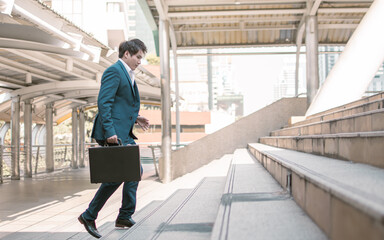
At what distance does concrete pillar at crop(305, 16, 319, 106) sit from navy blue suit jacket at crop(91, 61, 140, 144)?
9.75m

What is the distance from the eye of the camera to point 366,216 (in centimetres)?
126

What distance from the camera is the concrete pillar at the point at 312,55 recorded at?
12445 millimetres

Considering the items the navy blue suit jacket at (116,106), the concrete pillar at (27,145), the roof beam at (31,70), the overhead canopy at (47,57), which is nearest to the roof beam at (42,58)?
the overhead canopy at (47,57)

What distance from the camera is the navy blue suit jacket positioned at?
3.33 metres

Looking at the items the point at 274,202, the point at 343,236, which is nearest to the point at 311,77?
the point at 274,202

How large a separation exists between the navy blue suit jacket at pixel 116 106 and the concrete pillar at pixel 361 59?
4.41m

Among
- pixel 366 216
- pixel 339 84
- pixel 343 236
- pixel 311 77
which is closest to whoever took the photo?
pixel 366 216

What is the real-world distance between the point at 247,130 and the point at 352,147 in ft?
34.2

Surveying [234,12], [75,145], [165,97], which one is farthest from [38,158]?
[234,12]

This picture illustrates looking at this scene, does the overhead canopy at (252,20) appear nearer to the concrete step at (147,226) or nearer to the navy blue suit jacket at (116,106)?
the navy blue suit jacket at (116,106)

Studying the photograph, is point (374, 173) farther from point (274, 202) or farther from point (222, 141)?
point (222, 141)

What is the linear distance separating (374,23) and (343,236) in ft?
19.4

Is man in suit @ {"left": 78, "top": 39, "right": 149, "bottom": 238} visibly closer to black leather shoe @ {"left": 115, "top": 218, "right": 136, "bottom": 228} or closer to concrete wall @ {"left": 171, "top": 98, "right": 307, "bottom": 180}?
black leather shoe @ {"left": 115, "top": 218, "right": 136, "bottom": 228}

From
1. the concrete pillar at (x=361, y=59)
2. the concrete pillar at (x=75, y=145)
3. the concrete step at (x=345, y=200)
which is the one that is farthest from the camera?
the concrete pillar at (x=75, y=145)
